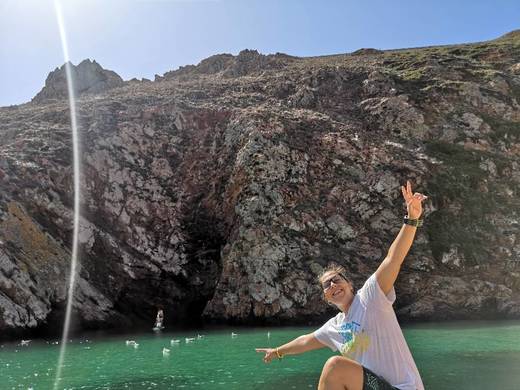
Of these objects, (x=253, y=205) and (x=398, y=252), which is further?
(x=253, y=205)

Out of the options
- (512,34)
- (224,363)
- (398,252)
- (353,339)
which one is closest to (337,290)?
(353,339)

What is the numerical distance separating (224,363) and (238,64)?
76.7 meters

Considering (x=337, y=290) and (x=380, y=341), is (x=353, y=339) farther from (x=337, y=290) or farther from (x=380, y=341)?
(x=337, y=290)

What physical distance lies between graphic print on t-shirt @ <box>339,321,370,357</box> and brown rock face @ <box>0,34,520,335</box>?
116 feet

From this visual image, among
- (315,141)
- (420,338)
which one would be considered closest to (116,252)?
(315,141)

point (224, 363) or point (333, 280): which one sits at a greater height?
point (333, 280)

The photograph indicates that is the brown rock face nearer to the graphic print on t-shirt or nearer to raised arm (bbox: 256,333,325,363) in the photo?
raised arm (bbox: 256,333,325,363)

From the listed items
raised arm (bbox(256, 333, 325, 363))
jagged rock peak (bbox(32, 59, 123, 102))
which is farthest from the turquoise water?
jagged rock peak (bbox(32, 59, 123, 102))

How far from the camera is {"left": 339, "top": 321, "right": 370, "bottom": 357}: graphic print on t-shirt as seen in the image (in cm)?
578

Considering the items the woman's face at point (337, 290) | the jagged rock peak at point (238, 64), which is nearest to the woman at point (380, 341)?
the woman's face at point (337, 290)

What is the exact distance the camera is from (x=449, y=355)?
2491 cm

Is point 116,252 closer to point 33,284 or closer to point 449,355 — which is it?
point 33,284

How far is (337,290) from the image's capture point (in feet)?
20.2

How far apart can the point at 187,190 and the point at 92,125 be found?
13848 millimetres
